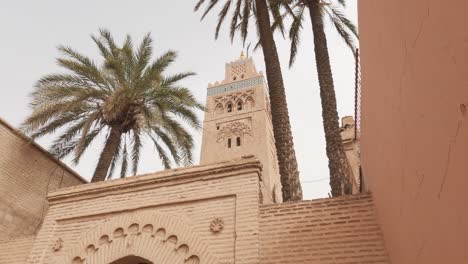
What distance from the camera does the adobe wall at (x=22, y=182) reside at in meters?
8.80

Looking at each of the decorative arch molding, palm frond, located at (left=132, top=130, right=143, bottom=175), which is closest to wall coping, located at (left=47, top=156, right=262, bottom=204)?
the decorative arch molding

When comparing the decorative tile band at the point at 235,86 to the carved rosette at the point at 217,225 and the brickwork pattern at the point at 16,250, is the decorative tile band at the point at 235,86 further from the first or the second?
the carved rosette at the point at 217,225

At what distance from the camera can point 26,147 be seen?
966 cm

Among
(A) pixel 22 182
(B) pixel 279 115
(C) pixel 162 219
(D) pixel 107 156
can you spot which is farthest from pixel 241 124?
(C) pixel 162 219

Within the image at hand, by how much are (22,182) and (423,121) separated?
9.32 metres

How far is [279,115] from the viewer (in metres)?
8.09

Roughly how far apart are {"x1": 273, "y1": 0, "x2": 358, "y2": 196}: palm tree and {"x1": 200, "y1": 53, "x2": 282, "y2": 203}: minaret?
11263 mm

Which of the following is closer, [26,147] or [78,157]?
[26,147]

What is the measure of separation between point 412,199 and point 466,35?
151cm

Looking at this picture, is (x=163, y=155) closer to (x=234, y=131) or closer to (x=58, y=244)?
(x=58, y=244)

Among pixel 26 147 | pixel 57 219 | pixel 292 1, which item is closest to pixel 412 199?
pixel 57 219

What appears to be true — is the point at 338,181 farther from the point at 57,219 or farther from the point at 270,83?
the point at 57,219

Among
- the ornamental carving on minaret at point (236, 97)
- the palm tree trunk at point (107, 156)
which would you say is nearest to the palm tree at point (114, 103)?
the palm tree trunk at point (107, 156)

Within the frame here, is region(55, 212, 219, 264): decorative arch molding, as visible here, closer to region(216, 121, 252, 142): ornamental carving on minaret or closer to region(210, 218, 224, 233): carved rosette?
region(210, 218, 224, 233): carved rosette
